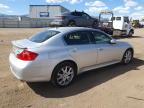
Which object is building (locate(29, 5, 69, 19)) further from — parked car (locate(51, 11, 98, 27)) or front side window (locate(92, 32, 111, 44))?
front side window (locate(92, 32, 111, 44))

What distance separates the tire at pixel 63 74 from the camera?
5547mm

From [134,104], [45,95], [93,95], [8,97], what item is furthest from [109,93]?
[8,97]

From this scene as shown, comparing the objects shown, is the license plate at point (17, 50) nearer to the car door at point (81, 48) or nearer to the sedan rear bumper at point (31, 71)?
the sedan rear bumper at point (31, 71)

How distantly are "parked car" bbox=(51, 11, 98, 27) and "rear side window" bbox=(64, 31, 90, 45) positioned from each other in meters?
11.4

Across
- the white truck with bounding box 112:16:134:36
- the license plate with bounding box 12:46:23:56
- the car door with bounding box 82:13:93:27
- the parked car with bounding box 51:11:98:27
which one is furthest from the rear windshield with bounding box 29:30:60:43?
the white truck with bounding box 112:16:134:36

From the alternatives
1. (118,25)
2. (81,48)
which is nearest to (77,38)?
(81,48)

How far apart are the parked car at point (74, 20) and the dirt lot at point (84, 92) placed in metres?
11.3

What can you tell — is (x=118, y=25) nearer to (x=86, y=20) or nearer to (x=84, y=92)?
(x=86, y=20)

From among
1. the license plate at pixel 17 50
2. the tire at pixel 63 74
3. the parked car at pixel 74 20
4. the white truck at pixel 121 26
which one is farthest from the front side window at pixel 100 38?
the white truck at pixel 121 26

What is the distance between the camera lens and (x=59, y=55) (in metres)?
5.52

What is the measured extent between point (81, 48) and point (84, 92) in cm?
132

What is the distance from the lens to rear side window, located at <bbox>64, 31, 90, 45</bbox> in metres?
5.95

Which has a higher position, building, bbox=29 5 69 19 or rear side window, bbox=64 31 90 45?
building, bbox=29 5 69 19

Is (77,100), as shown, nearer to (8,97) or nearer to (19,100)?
(19,100)
